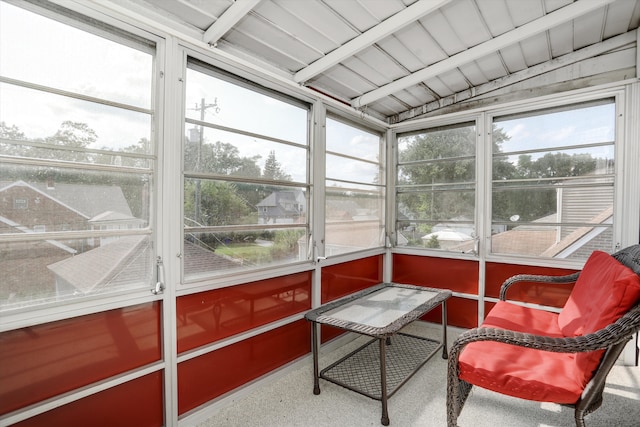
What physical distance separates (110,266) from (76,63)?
1054 mm

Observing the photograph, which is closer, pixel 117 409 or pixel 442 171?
pixel 117 409

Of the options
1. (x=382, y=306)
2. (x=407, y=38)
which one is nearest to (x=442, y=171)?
(x=407, y=38)

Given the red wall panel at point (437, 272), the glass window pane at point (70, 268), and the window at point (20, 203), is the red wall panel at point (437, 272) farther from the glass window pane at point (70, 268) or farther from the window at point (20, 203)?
the window at point (20, 203)

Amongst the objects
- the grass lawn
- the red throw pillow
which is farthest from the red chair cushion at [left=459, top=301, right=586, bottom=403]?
the grass lawn

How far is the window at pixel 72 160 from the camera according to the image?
4.61ft

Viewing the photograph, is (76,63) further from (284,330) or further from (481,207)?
(481,207)

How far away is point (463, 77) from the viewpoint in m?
3.10

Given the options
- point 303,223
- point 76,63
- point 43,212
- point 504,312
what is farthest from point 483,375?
point 76,63

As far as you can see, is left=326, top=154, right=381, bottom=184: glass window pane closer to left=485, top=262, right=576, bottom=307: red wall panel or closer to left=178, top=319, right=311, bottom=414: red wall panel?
left=178, top=319, right=311, bottom=414: red wall panel

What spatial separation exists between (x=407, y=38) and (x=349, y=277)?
88.0 inches

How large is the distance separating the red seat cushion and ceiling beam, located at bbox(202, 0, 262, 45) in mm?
2240

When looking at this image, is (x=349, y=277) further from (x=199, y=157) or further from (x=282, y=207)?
(x=199, y=157)

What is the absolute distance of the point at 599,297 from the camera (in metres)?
1.76

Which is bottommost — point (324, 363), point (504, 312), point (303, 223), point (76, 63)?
point (324, 363)
